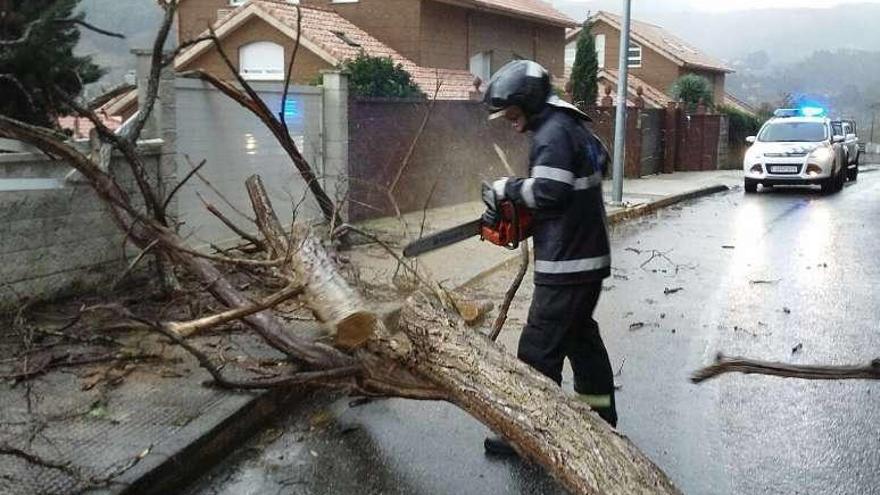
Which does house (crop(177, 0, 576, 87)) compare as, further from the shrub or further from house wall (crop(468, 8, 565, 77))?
the shrub

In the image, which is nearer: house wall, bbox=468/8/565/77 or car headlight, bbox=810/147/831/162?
car headlight, bbox=810/147/831/162

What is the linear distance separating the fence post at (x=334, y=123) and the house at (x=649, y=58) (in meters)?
30.6

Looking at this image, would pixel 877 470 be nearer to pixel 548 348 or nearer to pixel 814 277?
pixel 548 348

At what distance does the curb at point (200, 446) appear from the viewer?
12.8ft

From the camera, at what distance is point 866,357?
6441 millimetres

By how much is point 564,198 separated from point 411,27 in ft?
65.4

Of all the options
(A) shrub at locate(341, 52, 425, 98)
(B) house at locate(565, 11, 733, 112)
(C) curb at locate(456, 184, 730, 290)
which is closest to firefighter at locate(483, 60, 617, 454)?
(C) curb at locate(456, 184, 730, 290)

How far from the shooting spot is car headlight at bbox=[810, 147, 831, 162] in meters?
19.8

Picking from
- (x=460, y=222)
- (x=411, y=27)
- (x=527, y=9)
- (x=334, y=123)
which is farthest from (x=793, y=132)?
(x=334, y=123)

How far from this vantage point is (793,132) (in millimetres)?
20875

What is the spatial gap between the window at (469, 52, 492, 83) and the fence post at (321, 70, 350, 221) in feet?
51.6

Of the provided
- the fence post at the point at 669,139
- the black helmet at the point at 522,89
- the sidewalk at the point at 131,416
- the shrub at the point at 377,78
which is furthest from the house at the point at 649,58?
the black helmet at the point at 522,89

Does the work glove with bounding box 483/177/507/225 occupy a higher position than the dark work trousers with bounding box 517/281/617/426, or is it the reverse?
the work glove with bounding box 483/177/507/225

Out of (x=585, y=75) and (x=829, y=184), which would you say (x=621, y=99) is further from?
(x=585, y=75)
